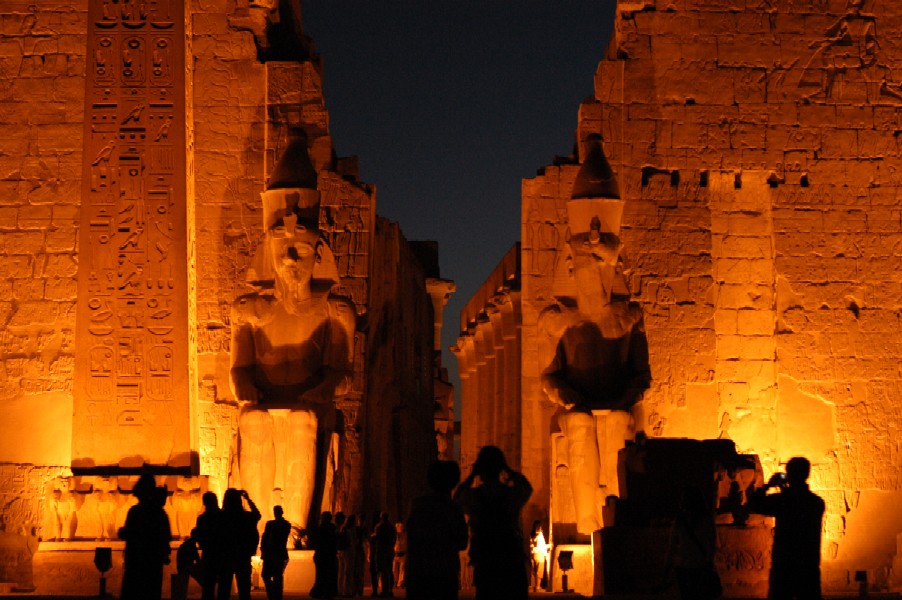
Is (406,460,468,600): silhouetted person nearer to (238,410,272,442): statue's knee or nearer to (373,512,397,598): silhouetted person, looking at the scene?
(238,410,272,442): statue's knee

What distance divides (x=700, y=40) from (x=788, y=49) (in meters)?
0.83

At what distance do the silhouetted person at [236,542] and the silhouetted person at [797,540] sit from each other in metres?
2.95

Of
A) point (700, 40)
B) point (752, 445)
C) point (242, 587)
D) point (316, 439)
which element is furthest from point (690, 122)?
point (242, 587)

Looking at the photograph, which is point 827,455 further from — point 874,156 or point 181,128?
point 181,128

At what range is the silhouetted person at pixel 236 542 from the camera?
28.0ft

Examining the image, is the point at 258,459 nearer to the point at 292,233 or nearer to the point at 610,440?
the point at 292,233

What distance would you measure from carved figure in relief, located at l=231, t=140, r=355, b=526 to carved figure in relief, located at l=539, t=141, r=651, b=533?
5.45ft

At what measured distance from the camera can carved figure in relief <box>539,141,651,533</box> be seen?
40.1 feet

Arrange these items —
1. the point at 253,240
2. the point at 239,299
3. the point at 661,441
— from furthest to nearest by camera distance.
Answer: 1. the point at 253,240
2. the point at 239,299
3. the point at 661,441

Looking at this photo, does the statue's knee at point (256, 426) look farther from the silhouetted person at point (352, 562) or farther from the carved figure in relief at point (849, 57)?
the carved figure in relief at point (849, 57)

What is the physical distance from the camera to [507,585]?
6.60 meters

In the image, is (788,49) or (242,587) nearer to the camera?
(242,587)

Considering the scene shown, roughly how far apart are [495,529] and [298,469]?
5.17m

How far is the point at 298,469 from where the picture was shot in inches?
461
